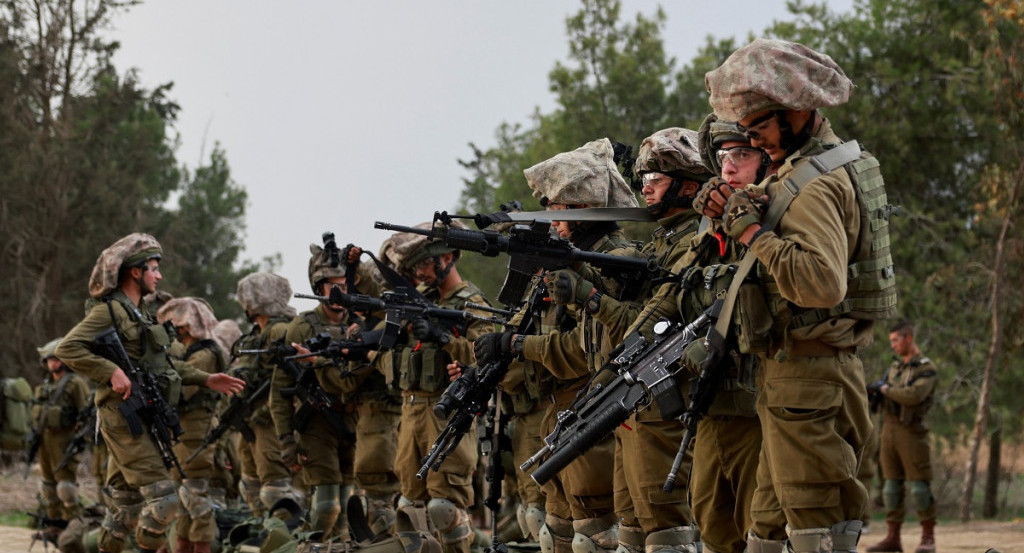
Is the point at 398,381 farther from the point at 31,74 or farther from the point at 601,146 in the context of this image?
the point at 31,74

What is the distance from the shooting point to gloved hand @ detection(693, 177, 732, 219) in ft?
14.8

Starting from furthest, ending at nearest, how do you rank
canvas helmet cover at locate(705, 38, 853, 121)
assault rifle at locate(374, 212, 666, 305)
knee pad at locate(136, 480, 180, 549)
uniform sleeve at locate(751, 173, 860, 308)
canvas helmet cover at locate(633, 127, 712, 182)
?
knee pad at locate(136, 480, 180, 549)
canvas helmet cover at locate(633, 127, 712, 182)
assault rifle at locate(374, 212, 666, 305)
canvas helmet cover at locate(705, 38, 853, 121)
uniform sleeve at locate(751, 173, 860, 308)

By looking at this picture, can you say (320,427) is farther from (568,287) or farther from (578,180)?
(568,287)

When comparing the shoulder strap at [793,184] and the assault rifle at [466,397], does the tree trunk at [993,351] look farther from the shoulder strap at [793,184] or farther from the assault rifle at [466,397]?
the shoulder strap at [793,184]

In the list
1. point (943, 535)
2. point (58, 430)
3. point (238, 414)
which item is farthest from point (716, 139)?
point (58, 430)

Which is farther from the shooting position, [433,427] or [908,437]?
[908,437]

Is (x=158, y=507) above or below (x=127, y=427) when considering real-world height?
below

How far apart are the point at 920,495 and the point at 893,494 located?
0.39 meters

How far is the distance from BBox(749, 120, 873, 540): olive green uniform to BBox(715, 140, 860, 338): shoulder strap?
0.10 ft

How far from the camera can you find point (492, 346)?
7.00 m

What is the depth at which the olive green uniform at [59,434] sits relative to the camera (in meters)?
13.9

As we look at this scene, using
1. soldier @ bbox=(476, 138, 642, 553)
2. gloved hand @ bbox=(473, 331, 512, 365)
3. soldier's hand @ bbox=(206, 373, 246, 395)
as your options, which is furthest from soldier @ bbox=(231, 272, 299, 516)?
soldier @ bbox=(476, 138, 642, 553)

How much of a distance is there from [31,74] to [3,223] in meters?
3.19

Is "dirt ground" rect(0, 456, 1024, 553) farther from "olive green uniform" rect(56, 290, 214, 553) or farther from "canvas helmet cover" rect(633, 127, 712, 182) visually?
"canvas helmet cover" rect(633, 127, 712, 182)
